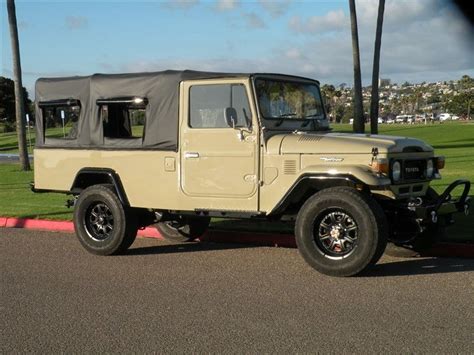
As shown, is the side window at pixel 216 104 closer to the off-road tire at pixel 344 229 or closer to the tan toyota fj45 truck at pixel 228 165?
the tan toyota fj45 truck at pixel 228 165

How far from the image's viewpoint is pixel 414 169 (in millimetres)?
7184

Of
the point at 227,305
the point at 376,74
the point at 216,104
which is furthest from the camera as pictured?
the point at 376,74

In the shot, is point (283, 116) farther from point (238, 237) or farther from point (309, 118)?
point (238, 237)

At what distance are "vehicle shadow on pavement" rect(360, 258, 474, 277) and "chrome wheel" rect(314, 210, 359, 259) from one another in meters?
0.37

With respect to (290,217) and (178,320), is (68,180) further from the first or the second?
(178,320)

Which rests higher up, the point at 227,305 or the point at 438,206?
the point at 438,206

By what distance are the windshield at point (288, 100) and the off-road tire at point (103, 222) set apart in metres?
2.31

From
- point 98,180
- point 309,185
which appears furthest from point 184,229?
point 309,185

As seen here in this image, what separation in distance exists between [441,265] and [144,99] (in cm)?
418

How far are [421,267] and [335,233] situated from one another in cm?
120

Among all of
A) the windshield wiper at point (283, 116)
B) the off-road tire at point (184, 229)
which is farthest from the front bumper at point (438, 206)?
the off-road tire at point (184, 229)

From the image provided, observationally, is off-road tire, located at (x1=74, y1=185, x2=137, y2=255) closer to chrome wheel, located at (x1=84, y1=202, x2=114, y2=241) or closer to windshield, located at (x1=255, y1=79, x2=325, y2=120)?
chrome wheel, located at (x1=84, y1=202, x2=114, y2=241)

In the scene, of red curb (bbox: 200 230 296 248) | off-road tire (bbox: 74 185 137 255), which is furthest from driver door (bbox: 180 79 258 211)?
red curb (bbox: 200 230 296 248)

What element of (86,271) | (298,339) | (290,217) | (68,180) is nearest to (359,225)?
(290,217)
